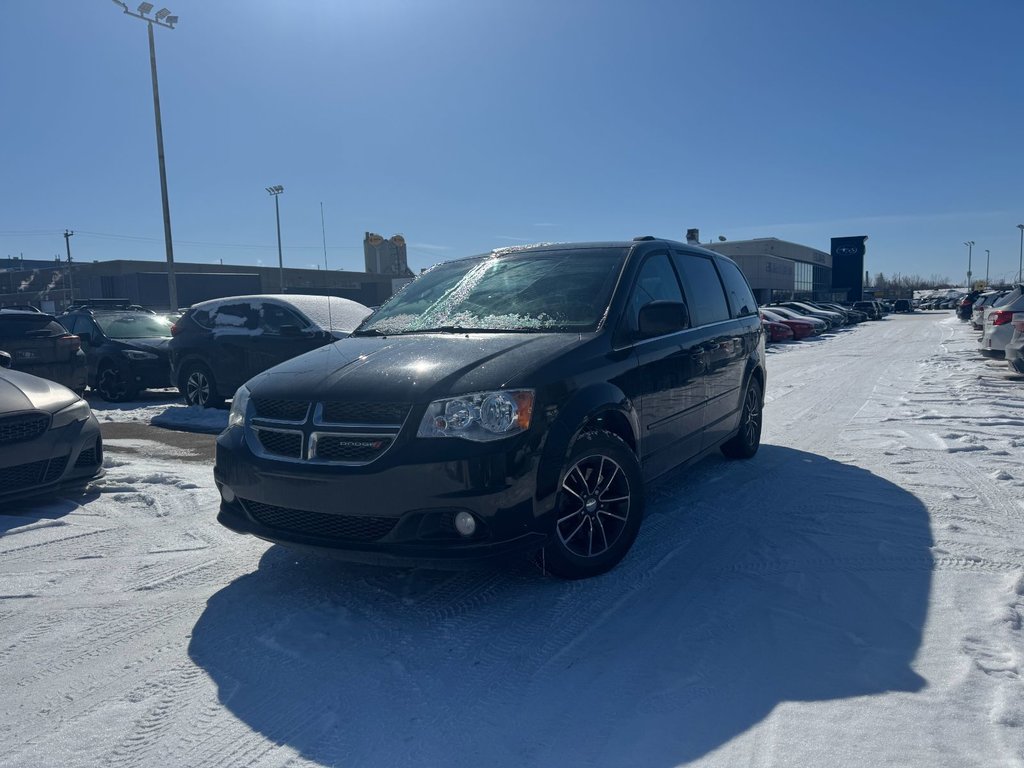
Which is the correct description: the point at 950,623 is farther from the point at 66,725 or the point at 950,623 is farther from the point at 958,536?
the point at 66,725

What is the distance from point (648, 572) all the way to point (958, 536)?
1918 millimetres

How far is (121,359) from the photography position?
464 inches

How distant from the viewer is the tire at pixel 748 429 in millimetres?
6434

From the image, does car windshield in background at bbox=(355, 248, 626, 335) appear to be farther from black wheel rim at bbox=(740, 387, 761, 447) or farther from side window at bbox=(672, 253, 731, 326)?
black wheel rim at bbox=(740, 387, 761, 447)

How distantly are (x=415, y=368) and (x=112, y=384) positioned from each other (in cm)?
1008

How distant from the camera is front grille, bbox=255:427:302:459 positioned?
3.60m

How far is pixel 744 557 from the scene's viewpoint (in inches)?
163

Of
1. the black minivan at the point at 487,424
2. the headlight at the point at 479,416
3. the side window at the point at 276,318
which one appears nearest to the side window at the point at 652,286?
the black minivan at the point at 487,424

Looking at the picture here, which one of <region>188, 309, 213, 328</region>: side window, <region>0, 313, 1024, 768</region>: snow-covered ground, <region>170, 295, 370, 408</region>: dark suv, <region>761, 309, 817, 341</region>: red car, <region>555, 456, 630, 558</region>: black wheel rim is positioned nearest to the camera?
<region>0, 313, 1024, 768</region>: snow-covered ground

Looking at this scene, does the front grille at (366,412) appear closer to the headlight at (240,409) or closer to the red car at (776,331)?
the headlight at (240,409)

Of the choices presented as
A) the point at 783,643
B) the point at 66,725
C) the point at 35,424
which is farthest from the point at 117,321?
the point at 783,643

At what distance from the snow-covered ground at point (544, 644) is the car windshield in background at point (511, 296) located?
1.40m

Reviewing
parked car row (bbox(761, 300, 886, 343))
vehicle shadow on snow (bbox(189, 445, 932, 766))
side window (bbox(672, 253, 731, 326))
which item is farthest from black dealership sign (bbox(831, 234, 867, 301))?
vehicle shadow on snow (bbox(189, 445, 932, 766))

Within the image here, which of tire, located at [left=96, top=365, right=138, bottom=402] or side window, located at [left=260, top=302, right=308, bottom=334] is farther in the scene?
tire, located at [left=96, top=365, right=138, bottom=402]
